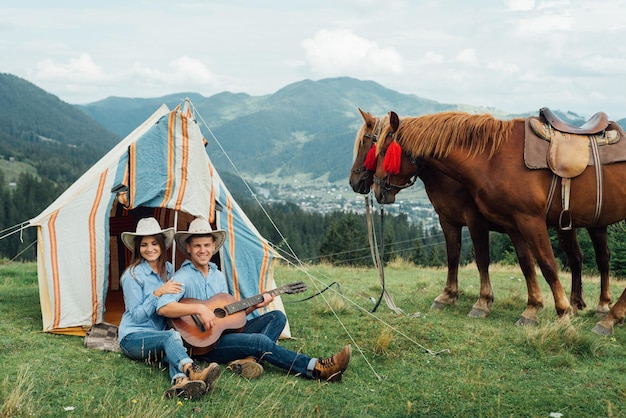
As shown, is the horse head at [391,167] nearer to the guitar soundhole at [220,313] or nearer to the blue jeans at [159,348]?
the guitar soundhole at [220,313]

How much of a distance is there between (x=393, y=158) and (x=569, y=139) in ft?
6.26

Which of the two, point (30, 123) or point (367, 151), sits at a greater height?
point (30, 123)

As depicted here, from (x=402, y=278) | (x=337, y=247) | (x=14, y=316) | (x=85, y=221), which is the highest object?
(x=85, y=221)

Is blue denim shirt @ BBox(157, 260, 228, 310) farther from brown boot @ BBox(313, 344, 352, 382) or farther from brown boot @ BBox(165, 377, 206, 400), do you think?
brown boot @ BBox(313, 344, 352, 382)

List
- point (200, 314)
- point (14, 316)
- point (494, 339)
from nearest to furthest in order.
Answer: point (200, 314), point (494, 339), point (14, 316)

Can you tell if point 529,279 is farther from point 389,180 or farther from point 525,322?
point 389,180

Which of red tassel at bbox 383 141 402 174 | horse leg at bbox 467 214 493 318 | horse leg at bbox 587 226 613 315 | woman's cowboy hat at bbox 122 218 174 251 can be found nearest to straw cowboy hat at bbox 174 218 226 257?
woman's cowboy hat at bbox 122 218 174 251

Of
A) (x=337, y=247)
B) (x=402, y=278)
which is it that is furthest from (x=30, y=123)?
(x=402, y=278)

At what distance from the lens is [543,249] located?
6.66 metres

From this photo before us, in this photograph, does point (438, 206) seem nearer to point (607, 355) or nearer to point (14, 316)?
point (607, 355)

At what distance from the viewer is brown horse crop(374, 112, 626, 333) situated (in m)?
6.58

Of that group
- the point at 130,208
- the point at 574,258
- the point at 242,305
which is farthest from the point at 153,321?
the point at 574,258

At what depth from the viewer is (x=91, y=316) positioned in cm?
634

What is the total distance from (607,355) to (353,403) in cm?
283
